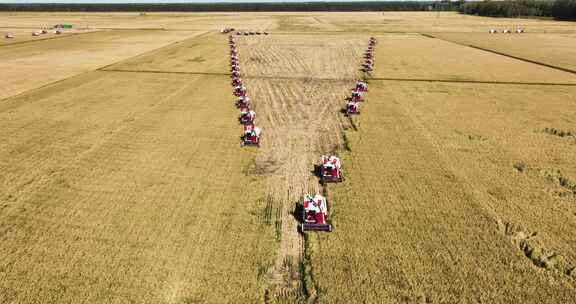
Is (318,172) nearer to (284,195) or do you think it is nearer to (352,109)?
(284,195)

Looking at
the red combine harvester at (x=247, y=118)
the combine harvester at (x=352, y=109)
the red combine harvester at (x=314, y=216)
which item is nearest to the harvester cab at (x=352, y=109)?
the combine harvester at (x=352, y=109)

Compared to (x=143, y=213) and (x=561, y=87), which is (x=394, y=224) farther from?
(x=561, y=87)

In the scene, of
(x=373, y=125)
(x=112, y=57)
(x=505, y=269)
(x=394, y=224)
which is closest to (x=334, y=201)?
(x=394, y=224)

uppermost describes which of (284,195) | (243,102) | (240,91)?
(240,91)

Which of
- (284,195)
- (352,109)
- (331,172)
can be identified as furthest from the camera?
(352,109)

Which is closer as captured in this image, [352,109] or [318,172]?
[318,172]

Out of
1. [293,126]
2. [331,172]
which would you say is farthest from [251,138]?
[331,172]
